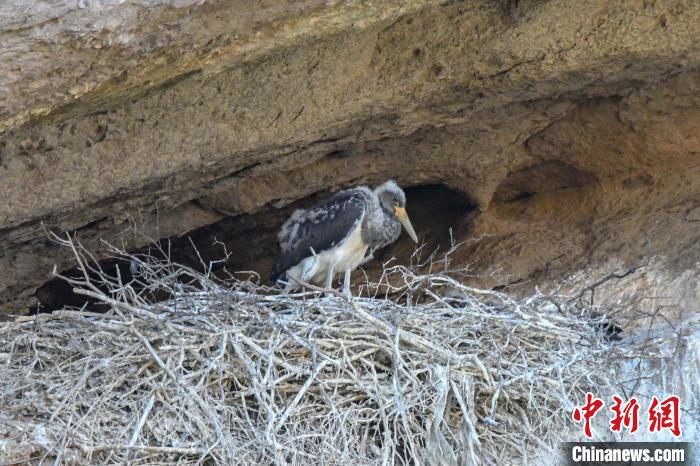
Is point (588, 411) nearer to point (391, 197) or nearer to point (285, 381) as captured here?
point (285, 381)

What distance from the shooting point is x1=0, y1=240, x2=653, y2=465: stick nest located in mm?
5305

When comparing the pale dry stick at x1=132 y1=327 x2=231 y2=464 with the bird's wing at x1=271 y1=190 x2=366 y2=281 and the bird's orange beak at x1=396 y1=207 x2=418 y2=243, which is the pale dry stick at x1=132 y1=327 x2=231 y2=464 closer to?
the bird's wing at x1=271 y1=190 x2=366 y2=281

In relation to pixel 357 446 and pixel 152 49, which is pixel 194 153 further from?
pixel 357 446

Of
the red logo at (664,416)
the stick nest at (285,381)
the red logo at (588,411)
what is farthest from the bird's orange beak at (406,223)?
the red logo at (664,416)

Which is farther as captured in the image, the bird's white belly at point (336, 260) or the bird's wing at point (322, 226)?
the bird's white belly at point (336, 260)

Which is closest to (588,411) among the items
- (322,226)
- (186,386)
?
(186,386)

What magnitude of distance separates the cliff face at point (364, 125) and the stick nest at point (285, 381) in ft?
2.34

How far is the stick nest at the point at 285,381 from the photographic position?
17.4 ft

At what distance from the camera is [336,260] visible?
746cm

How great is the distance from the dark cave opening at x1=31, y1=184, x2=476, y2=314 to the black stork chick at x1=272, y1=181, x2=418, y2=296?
12.4 inches

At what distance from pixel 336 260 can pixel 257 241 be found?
3.09 feet

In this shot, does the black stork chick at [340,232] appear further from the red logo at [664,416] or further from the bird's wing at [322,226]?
the red logo at [664,416]

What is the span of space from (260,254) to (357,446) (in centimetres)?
300

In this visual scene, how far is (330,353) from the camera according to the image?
→ 19.0 ft
